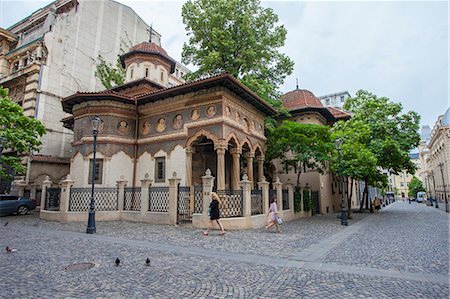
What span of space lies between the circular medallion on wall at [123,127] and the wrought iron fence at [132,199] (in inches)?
184

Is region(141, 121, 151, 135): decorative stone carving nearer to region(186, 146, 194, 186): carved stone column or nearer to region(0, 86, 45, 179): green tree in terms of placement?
region(186, 146, 194, 186): carved stone column

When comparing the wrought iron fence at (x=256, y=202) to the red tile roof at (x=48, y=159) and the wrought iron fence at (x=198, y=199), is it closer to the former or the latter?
the wrought iron fence at (x=198, y=199)

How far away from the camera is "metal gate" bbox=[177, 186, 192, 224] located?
1393cm

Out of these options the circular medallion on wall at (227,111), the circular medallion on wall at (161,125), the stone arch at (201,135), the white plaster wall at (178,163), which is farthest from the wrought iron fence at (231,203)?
the circular medallion on wall at (161,125)

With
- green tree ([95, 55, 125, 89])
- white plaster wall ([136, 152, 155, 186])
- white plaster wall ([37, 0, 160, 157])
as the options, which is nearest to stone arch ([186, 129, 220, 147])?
white plaster wall ([136, 152, 155, 186])

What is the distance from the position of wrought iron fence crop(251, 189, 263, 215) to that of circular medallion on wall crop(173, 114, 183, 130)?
21.6 feet

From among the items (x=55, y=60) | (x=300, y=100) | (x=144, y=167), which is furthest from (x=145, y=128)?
(x=300, y=100)

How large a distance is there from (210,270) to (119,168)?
14.0 metres

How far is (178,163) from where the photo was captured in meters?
17.3

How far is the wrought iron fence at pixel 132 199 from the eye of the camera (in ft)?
51.7

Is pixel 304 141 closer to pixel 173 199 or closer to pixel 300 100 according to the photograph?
pixel 173 199

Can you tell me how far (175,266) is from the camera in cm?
637

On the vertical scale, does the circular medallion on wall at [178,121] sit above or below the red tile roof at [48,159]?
above

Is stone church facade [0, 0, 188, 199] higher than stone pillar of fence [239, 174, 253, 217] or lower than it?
higher
